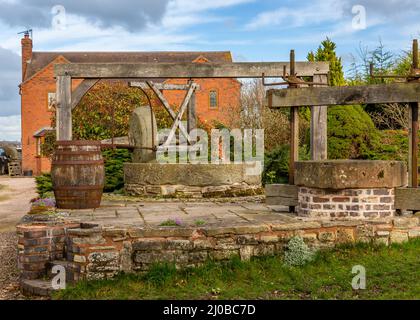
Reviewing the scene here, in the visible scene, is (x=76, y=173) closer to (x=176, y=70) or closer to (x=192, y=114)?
(x=176, y=70)

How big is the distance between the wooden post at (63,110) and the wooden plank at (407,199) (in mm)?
5379

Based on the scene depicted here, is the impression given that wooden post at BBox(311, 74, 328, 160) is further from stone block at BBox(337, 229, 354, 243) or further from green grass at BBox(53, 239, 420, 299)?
green grass at BBox(53, 239, 420, 299)

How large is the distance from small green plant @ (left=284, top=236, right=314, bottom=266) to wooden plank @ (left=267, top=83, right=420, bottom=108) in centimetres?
208

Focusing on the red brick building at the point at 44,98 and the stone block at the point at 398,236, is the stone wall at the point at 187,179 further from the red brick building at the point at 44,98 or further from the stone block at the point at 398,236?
the red brick building at the point at 44,98

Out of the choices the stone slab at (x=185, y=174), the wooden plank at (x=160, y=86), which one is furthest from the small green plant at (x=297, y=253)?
the wooden plank at (x=160, y=86)

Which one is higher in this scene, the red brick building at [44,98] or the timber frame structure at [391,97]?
the red brick building at [44,98]

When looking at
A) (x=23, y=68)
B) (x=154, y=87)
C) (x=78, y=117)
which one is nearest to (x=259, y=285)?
(x=154, y=87)

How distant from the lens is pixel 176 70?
9672 millimetres

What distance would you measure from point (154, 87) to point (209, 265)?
7.12 m

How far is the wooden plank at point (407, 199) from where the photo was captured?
282 inches

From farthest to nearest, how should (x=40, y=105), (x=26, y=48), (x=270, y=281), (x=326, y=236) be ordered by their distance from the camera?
(x=26, y=48), (x=40, y=105), (x=326, y=236), (x=270, y=281)

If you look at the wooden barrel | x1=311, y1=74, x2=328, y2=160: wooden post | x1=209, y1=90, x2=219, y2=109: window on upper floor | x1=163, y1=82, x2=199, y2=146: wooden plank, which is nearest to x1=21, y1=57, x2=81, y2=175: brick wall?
x1=209, y1=90, x2=219, y2=109: window on upper floor

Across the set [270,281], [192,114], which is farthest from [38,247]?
[192,114]

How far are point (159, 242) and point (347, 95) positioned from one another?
3.22 meters
